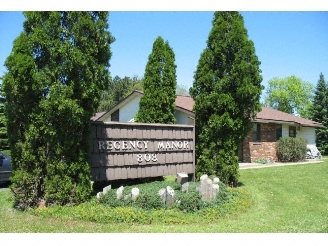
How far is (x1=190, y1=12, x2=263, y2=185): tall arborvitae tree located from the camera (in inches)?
369

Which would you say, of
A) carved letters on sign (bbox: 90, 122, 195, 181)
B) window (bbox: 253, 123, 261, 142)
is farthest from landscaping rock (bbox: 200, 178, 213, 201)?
window (bbox: 253, 123, 261, 142)

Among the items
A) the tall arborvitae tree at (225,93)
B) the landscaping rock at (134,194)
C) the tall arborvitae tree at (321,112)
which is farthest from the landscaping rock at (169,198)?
the tall arborvitae tree at (321,112)

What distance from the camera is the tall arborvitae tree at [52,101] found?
21.6 ft

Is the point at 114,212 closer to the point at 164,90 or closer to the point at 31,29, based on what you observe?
the point at 31,29

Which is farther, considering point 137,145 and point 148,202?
point 137,145

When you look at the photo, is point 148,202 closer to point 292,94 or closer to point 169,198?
point 169,198

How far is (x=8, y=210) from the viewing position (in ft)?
22.7

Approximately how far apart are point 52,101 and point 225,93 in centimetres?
484

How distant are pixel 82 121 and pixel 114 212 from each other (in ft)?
6.25

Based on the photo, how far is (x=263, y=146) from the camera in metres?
20.2

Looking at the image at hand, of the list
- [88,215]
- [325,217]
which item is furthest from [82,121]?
[325,217]

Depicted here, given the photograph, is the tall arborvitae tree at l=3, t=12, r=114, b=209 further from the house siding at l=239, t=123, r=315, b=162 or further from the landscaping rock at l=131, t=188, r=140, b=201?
the house siding at l=239, t=123, r=315, b=162

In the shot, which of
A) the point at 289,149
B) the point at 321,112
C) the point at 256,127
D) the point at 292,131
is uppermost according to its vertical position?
the point at 321,112

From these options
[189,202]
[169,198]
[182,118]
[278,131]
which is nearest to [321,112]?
[278,131]
